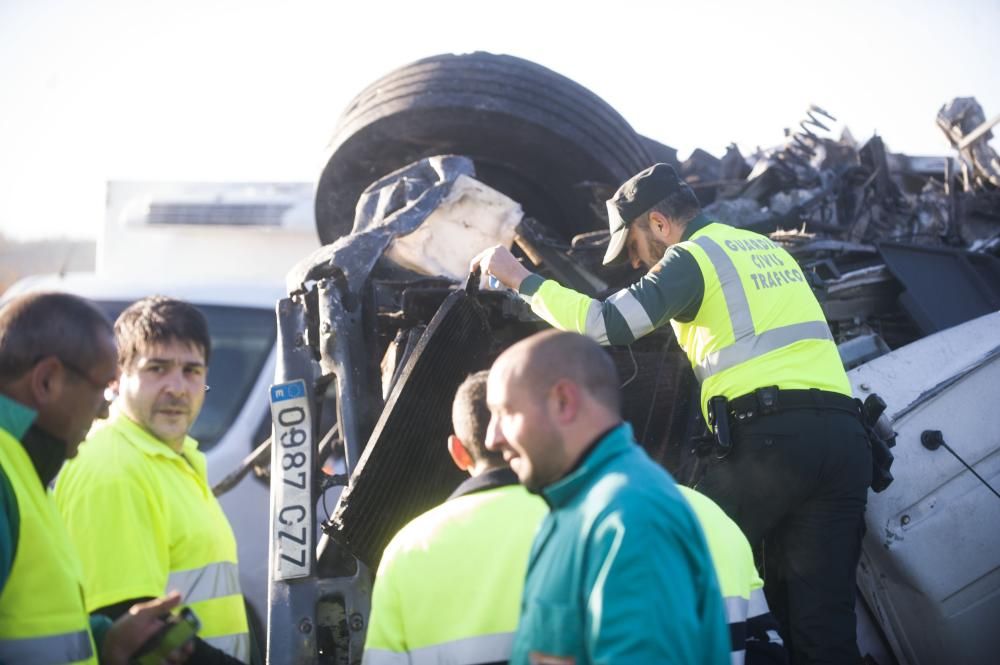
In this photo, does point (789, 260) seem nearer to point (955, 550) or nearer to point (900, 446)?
point (900, 446)

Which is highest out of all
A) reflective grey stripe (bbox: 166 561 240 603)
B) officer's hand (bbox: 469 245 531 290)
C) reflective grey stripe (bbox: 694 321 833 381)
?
officer's hand (bbox: 469 245 531 290)

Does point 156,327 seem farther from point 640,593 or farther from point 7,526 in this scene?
point 640,593

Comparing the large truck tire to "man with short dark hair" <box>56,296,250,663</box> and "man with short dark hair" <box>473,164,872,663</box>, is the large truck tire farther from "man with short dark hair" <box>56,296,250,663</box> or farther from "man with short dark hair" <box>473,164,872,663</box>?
"man with short dark hair" <box>56,296,250,663</box>

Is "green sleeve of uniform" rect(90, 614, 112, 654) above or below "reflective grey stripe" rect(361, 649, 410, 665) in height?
above

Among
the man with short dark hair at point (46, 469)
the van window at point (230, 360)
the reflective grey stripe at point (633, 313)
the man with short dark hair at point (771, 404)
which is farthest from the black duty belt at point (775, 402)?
the van window at point (230, 360)

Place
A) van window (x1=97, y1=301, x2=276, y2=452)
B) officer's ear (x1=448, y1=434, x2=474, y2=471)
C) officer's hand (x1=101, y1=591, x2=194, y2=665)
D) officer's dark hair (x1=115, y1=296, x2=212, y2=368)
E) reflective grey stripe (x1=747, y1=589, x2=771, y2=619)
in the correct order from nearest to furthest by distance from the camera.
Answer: officer's hand (x1=101, y1=591, x2=194, y2=665) → officer's ear (x1=448, y1=434, x2=474, y2=471) → reflective grey stripe (x1=747, y1=589, x2=771, y2=619) → officer's dark hair (x1=115, y1=296, x2=212, y2=368) → van window (x1=97, y1=301, x2=276, y2=452)

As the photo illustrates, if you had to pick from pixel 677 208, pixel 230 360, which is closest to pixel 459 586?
pixel 677 208

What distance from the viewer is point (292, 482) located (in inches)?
132

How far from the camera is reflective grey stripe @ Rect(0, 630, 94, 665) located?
5.66ft

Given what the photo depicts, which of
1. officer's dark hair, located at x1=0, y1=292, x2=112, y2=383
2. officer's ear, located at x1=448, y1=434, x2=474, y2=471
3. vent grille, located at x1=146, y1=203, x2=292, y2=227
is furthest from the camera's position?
vent grille, located at x1=146, y1=203, x2=292, y2=227

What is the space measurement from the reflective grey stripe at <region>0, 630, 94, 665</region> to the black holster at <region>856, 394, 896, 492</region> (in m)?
2.25

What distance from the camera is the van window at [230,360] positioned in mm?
5399

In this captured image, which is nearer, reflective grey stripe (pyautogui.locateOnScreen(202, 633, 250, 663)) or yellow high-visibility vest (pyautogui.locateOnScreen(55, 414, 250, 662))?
yellow high-visibility vest (pyautogui.locateOnScreen(55, 414, 250, 662))

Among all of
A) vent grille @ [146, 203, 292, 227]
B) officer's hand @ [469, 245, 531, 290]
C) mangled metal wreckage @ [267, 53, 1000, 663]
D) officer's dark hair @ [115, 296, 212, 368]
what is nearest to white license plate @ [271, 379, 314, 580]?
mangled metal wreckage @ [267, 53, 1000, 663]
